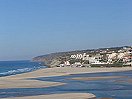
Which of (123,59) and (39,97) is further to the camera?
(123,59)

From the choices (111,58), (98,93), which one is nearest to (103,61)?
(111,58)

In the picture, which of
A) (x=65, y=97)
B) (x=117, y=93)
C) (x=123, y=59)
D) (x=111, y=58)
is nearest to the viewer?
(x=65, y=97)

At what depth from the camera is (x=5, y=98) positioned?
36594mm

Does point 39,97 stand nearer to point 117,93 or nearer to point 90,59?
point 117,93

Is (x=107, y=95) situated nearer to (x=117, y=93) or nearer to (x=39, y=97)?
(x=117, y=93)

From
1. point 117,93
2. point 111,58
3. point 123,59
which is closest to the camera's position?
point 117,93

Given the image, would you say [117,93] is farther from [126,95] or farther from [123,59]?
[123,59]

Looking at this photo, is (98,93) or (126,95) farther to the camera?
(98,93)

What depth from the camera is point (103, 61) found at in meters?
118

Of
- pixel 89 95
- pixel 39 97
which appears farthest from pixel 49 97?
pixel 89 95

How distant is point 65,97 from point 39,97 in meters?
2.41

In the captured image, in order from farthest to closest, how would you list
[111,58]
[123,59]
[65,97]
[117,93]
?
[111,58], [123,59], [117,93], [65,97]

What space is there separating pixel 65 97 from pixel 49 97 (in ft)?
4.87

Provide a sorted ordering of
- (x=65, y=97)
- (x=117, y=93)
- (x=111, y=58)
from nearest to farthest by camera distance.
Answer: (x=65, y=97)
(x=117, y=93)
(x=111, y=58)
